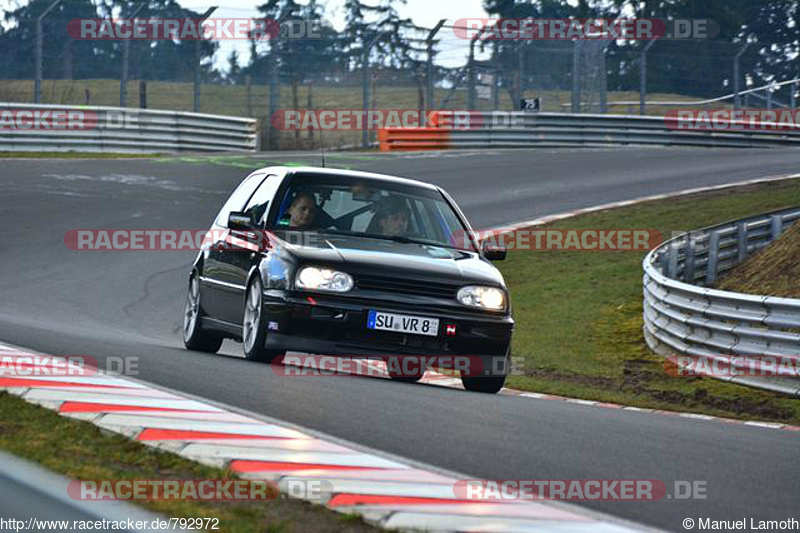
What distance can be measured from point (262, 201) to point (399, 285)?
180 centimetres

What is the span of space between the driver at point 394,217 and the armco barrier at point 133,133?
20.0 meters

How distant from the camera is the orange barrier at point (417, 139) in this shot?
110ft

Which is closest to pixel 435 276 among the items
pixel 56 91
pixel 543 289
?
pixel 543 289

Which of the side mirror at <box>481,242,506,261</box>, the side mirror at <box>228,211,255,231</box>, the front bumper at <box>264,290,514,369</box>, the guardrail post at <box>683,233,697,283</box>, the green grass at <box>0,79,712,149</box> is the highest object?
the green grass at <box>0,79,712,149</box>

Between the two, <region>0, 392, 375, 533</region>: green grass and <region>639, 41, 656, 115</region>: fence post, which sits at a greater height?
<region>639, 41, 656, 115</region>: fence post

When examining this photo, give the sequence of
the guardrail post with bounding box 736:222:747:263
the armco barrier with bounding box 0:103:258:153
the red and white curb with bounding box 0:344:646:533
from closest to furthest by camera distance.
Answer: the red and white curb with bounding box 0:344:646:533 → the guardrail post with bounding box 736:222:747:263 → the armco barrier with bounding box 0:103:258:153

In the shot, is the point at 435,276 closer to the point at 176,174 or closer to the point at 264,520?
the point at 264,520

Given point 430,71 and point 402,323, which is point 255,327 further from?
point 430,71

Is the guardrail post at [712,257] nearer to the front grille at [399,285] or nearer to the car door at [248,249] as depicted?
the car door at [248,249]

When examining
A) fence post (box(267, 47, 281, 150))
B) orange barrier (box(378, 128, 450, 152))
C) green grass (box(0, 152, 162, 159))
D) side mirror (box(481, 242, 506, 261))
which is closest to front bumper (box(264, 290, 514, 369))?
side mirror (box(481, 242, 506, 261))

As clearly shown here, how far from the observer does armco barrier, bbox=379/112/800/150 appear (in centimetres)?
3416

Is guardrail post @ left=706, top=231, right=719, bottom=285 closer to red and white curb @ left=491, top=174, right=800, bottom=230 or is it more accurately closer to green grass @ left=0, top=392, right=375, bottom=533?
red and white curb @ left=491, top=174, right=800, bottom=230

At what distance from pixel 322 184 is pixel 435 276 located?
1501 mm

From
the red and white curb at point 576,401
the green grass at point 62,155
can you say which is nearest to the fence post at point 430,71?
the green grass at point 62,155
